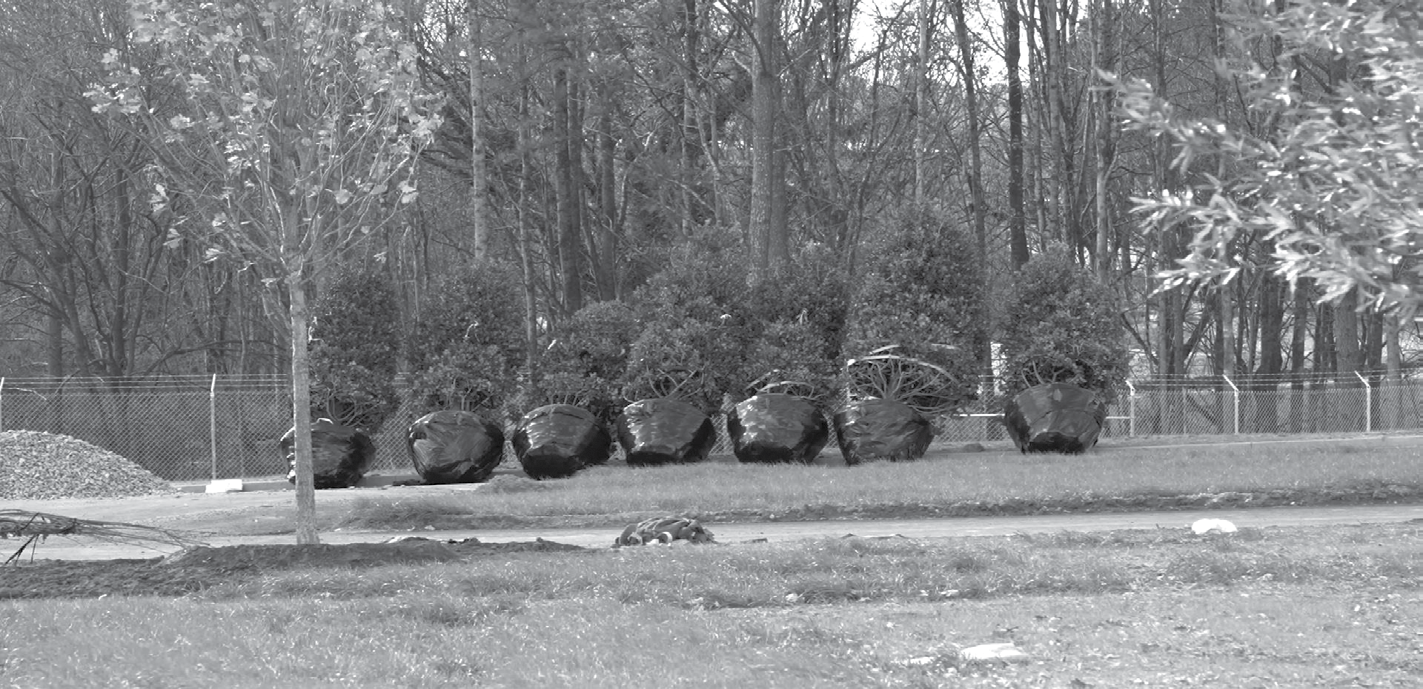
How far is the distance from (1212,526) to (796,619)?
215 inches

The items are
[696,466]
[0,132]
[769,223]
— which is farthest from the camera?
[0,132]

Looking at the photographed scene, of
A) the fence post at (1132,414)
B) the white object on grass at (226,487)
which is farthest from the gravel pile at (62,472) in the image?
the fence post at (1132,414)

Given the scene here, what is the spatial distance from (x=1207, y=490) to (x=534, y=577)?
27.7 ft

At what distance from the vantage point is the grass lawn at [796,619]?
657 centimetres

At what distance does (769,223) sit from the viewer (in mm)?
25781

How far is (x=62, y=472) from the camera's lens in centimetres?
1942

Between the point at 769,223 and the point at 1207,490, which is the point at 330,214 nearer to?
the point at 1207,490

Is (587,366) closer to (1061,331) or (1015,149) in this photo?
(1061,331)

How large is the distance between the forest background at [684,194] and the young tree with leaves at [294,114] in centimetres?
732

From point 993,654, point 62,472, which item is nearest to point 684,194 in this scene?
point 62,472

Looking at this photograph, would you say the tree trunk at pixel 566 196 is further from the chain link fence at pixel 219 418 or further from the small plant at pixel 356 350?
the small plant at pixel 356 350

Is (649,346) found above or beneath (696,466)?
above

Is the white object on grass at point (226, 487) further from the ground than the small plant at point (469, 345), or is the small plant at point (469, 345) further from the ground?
the small plant at point (469, 345)

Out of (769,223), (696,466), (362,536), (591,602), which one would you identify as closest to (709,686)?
(591,602)
